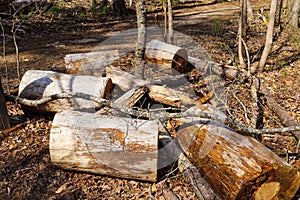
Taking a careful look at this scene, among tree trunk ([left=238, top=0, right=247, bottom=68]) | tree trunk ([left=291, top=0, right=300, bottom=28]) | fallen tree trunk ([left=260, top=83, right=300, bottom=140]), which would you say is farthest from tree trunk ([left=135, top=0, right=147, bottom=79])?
tree trunk ([left=291, top=0, right=300, bottom=28])

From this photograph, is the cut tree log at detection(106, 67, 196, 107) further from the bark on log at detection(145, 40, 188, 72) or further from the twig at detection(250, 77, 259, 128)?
the bark on log at detection(145, 40, 188, 72)

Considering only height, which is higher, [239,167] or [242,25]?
[242,25]

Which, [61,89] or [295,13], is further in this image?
[295,13]

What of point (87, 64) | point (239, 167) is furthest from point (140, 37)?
point (239, 167)

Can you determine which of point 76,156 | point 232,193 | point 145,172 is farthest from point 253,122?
point 76,156

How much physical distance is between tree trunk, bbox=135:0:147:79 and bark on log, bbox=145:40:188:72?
49cm

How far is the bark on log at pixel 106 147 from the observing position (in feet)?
10.1

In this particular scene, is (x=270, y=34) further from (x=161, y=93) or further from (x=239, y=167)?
(x=239, y=167)

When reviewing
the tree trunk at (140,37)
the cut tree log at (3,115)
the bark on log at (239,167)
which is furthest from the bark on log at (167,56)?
the cut tree log at (3,115)

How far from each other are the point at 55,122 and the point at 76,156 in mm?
466

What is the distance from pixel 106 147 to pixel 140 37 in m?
2.88

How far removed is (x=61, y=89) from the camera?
13.7ft

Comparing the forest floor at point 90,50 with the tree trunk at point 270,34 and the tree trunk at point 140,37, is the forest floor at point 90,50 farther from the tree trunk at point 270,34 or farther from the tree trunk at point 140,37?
the tree trunk at point 140,37

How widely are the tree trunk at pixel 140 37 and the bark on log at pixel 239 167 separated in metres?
2.57
